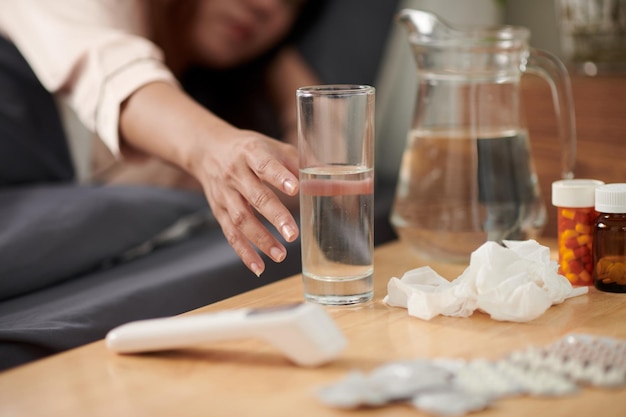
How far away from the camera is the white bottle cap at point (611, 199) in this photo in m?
0.87

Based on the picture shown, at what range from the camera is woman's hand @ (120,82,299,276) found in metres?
0.88

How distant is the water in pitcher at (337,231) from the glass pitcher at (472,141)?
23 cm

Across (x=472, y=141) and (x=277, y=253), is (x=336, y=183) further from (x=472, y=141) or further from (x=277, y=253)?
(x=472, y=141)

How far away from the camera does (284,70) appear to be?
76.4 inches

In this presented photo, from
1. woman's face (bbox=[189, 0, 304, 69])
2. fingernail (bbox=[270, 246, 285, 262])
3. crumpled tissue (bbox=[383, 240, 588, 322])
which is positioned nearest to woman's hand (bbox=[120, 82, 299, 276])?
fingernail (bbox=[270, 246, 285, 262])

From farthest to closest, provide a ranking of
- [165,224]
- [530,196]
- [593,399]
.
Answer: [165,224] < [530,196] < [593,399]

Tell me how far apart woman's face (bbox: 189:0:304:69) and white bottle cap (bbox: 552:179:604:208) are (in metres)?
1.05

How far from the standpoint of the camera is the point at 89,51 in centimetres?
124

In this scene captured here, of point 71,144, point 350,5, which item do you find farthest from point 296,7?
point 71,144

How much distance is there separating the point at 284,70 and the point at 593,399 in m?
1.41

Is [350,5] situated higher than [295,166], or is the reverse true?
[350,5]

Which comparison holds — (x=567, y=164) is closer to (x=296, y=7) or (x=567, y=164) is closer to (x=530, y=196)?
(x=530, y=196)

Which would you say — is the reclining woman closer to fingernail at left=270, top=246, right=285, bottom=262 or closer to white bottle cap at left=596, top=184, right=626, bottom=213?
fingernail at left=270, top=246, right=285, bottom=262

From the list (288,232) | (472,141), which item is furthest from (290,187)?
(472,141)
